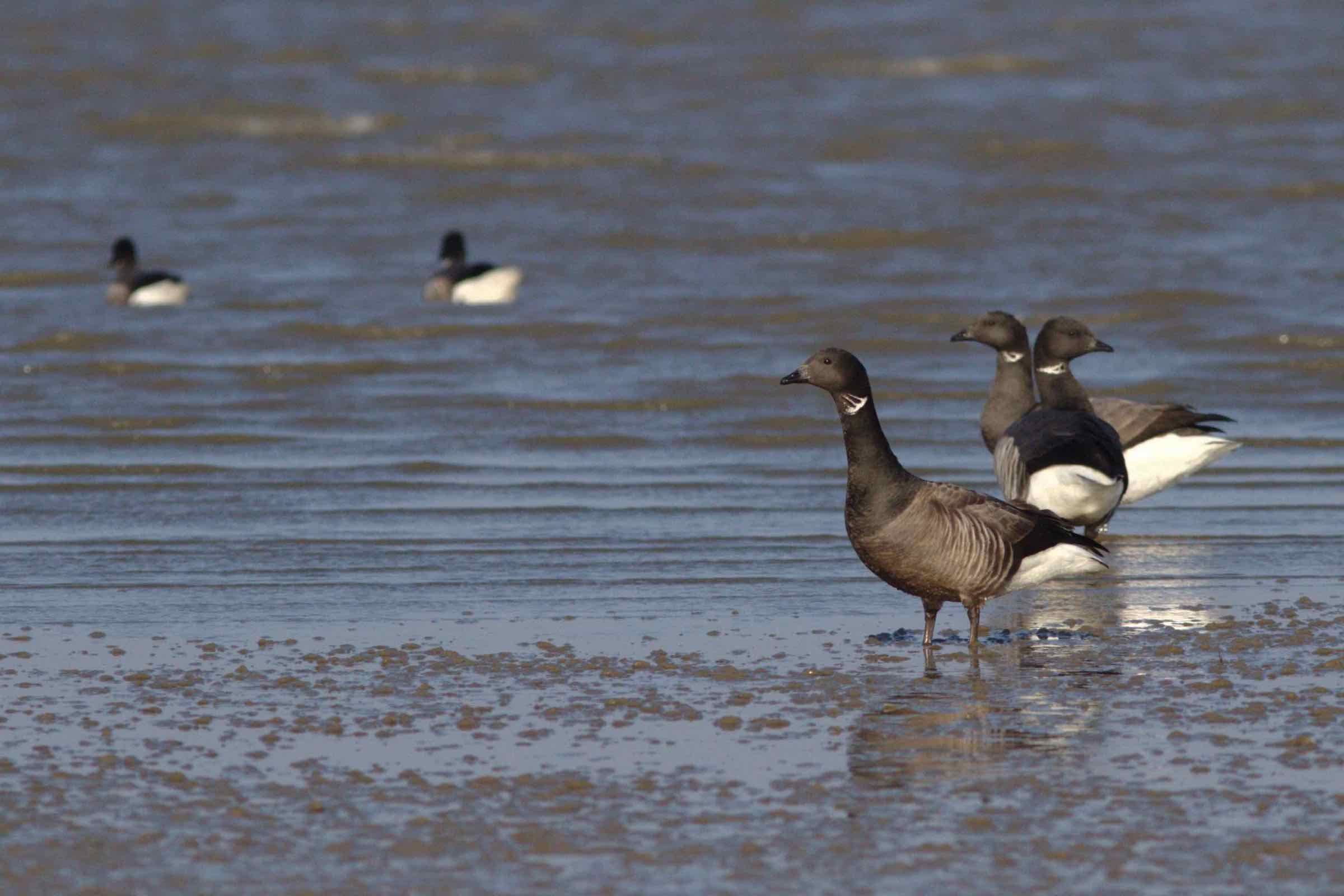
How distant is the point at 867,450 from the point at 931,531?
17.6 inches

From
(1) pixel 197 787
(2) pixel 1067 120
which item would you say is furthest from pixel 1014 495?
(2) pixel 1067 120

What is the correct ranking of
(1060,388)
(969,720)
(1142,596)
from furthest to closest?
(1060,388) → (1142,596) → (969,720)

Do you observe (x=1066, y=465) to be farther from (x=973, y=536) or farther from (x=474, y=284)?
(x=474, y=284)

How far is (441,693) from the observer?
7742 millimetres

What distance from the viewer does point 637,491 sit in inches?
491

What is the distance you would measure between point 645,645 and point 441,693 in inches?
45.0

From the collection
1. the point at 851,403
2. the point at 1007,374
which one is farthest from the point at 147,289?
the point at 851,403

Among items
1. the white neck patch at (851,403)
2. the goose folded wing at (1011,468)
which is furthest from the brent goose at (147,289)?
the white neck patch at (851,403)

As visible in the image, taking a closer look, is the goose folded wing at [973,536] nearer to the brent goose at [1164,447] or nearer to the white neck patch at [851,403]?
the white neck patch at [851,403]

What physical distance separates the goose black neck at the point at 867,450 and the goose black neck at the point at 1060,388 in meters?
3.05

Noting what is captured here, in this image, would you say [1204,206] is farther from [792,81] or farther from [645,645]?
[645,645]

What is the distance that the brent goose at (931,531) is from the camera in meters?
8.44

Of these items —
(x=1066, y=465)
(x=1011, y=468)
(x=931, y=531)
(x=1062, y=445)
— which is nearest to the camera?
(x=931, y=531)

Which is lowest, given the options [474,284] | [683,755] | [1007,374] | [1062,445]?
[683,755]
